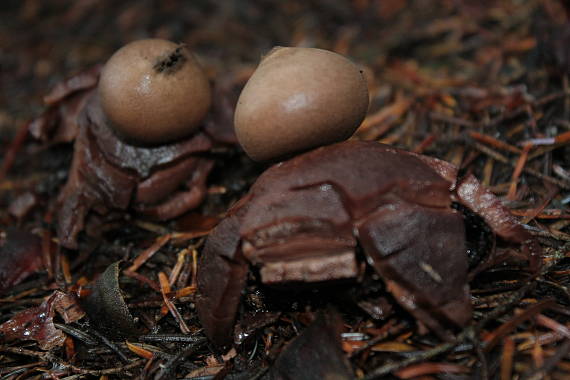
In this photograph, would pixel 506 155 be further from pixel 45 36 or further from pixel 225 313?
pixel 45 36

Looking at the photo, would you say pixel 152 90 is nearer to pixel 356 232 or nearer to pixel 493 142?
pixel 356 232

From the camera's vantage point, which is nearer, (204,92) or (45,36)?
(204,92)

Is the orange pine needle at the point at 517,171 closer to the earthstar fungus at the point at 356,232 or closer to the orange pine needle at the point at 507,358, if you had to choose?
the earthstar fungus at the point at 356,232

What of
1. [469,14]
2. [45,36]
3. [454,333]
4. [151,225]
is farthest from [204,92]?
[45,36]

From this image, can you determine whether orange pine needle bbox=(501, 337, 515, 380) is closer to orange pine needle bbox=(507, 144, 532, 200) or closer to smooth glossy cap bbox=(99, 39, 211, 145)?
orange pine needle bbox=(507, 144, 532, 200)

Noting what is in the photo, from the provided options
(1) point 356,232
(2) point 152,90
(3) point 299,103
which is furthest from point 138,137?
(1) point 356,232

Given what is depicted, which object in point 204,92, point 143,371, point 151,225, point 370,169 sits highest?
point 204,92

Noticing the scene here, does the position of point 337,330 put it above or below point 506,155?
below
